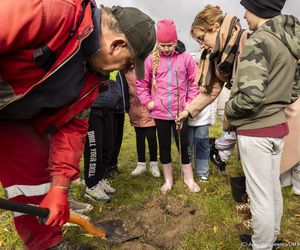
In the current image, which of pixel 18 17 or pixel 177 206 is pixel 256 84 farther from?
pixel 177 206

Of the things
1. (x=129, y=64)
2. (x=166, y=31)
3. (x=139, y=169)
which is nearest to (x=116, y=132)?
(x=139, y=169)

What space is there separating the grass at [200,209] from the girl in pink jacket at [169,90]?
258 mm

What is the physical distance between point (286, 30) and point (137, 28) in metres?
A: 1.16

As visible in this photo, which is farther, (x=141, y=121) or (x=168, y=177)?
(x=141, y=121)

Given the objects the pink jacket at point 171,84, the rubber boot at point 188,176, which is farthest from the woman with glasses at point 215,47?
the rubber boot at point 188,176

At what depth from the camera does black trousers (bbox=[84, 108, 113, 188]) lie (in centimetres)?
393

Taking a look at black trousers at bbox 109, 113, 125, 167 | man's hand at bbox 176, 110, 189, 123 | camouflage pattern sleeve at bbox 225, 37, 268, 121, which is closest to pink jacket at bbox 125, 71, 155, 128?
black trousers at bbox 109, 113, 125, 167

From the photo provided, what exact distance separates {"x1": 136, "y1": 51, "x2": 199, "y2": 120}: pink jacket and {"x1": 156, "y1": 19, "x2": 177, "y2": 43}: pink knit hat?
0.24 m

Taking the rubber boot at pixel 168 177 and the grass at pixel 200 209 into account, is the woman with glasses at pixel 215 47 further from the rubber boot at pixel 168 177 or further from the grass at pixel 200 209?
the grass at pixel 200 209

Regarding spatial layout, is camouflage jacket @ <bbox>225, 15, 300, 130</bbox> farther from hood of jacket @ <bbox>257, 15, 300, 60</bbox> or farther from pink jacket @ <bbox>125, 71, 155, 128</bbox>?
pink jacket @ <bbox>125, 71, 155, 128</bbox>

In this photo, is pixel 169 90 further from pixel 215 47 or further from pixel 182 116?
pixel 215 47

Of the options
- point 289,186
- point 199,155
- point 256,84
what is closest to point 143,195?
point 199,155

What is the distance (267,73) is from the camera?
2.55 meters

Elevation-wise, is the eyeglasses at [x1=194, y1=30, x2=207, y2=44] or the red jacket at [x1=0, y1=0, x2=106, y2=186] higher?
the red jacket at [x1=0, y1=0, x2=106, y2=186]
